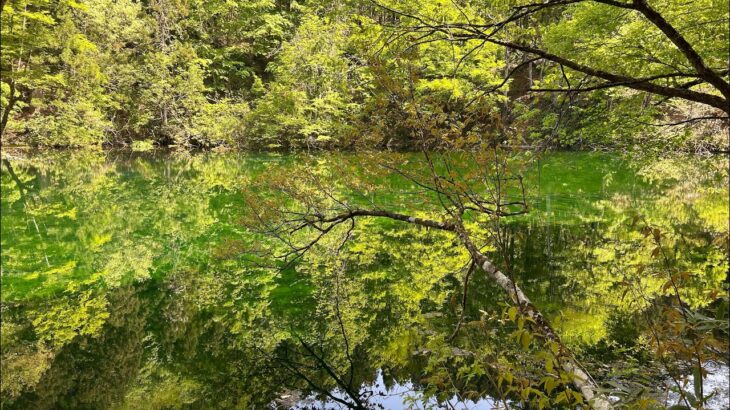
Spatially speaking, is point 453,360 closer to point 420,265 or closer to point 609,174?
point 420,265

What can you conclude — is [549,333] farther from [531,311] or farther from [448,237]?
[448,237]

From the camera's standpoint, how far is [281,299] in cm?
543

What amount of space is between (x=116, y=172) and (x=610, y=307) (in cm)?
1571

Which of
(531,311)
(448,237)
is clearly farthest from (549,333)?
(448,237)

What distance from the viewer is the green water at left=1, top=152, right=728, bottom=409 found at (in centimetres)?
375

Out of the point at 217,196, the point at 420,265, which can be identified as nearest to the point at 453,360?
the point at 420,265

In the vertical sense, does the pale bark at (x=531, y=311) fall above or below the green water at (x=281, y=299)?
above

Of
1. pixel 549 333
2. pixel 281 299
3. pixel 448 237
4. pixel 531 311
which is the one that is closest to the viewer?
pixel 549 333

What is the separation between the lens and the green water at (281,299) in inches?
147

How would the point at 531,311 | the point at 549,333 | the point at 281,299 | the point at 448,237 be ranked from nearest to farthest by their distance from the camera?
the point at 549,333, the point at 531,311, the point at 281,299, the point at 448,237

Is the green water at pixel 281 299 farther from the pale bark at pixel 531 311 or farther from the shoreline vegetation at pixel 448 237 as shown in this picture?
the pale bark at pixel 531 311

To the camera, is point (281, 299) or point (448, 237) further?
point (448, 237)

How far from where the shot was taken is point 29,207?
32.7 ft

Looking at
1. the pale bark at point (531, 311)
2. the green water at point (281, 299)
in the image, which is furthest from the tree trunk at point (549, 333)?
the green water at point (281, 299)
